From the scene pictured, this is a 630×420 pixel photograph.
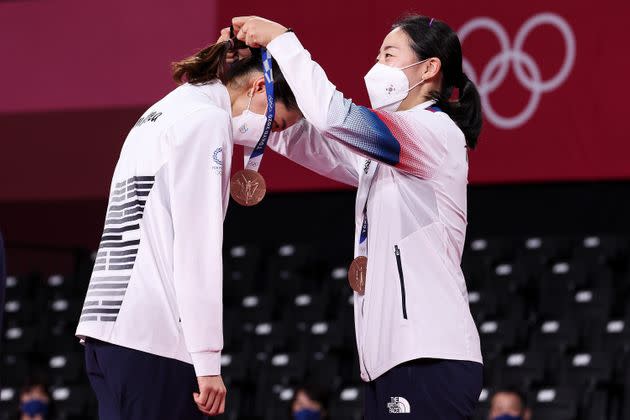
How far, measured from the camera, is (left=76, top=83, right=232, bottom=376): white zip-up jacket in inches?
104

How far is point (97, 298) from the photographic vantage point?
270 cm

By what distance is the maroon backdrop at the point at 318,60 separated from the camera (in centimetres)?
859

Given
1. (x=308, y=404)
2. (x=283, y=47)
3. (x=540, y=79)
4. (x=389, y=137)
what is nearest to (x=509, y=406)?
(x=308, y=404)

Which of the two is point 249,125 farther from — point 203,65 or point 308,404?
point 308,404

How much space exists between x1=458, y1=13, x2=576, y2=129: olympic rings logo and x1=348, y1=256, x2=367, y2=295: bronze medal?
19.5 feet

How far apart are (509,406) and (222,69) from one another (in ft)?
13.9

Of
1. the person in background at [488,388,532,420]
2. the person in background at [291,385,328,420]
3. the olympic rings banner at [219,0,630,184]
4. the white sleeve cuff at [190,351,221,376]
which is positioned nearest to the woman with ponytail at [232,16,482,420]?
the white sleeve cuff at [190,351,221,376]

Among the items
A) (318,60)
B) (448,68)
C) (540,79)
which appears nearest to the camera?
(448,68)

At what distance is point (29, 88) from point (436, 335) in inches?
331

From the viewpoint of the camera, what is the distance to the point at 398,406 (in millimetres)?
2867

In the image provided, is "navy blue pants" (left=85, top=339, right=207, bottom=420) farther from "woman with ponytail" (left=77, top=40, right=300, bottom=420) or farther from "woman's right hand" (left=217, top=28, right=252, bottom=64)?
"woman's right hand" (left=217, top=28, right=252, bottom=64)

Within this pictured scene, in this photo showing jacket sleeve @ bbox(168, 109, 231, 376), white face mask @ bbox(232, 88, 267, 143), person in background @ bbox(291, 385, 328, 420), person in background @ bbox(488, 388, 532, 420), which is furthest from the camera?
person in background @ bbox(291, 385, 328, 420)

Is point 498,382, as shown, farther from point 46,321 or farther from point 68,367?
point 46,321

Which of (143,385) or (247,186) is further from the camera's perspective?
(247,186)
